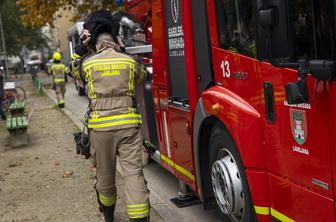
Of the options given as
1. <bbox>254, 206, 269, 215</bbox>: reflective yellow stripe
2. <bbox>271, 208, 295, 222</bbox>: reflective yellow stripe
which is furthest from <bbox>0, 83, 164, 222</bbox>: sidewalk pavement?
<bbox>271, 208, 295, 222</bbox>: reflective yellow stripe

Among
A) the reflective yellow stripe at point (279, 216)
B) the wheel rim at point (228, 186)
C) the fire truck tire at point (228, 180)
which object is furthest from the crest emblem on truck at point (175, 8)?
the reflective yellow stripe at point (279, 216)

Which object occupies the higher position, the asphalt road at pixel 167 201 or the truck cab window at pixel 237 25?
the truck cab window at pixel 237 25

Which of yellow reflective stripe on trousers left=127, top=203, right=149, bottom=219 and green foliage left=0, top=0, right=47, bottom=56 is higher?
green foliage left=0, top=0, right=47, bottom=56

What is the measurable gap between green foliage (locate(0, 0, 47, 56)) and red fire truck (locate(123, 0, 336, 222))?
42.9 m

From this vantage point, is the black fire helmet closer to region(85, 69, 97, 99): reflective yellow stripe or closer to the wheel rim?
region(85, 69, 97, 99): reflective yellow stripe

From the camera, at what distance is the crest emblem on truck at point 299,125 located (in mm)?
2922

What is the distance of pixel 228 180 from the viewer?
3.81 m

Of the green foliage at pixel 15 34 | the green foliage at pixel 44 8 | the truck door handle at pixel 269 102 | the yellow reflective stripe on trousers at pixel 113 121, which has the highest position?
the green foliage at pixel 15 34

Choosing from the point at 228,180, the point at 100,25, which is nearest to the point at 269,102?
the point at 228,180

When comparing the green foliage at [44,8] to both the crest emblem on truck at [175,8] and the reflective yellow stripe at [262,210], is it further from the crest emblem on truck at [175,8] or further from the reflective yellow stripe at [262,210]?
the reflective yellow stripe at [262,210]

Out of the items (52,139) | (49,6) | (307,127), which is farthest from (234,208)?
(49,6)

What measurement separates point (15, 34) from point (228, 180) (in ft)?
172

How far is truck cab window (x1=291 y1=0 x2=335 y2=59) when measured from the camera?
2627 mm

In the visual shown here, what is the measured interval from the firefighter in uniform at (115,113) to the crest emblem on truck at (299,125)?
152 centimetres
